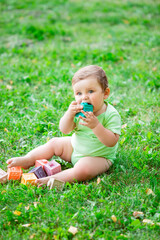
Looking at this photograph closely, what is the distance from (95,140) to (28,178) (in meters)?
0.71

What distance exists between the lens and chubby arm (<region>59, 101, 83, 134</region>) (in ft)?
8.57

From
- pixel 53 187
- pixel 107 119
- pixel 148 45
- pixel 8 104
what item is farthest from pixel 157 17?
pixel 53 187

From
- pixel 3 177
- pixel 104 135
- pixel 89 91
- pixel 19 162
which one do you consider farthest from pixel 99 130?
pixel 3 177

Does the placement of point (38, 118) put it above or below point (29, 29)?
below

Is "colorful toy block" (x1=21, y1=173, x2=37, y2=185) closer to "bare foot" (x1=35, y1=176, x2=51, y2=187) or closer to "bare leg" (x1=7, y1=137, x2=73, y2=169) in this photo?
"bare foot" (x1=35, y1=176, x2=51, y2=187)

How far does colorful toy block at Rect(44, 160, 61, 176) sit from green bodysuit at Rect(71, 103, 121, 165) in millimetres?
188

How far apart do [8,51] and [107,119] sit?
371 cm

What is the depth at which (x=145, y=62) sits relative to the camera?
5.31m

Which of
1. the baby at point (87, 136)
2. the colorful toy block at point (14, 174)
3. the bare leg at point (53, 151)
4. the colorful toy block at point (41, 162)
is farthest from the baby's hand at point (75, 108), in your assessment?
the colorful toy block at point (14, 174)

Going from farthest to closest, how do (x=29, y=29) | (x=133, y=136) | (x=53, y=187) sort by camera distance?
1. (x=29, y=29)
2. (x=133, y=136)
3. (x=53, y=187)

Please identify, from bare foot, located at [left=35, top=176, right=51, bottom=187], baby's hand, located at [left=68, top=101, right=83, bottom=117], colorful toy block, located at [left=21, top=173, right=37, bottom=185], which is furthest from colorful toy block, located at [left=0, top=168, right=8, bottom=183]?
baby's hand, located at [left=68, top=101, right=83, bottom=117]

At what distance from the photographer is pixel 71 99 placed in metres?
4.13

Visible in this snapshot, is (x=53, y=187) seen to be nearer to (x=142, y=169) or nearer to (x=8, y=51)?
(x=142, y=169)

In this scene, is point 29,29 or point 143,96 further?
point 29,29
